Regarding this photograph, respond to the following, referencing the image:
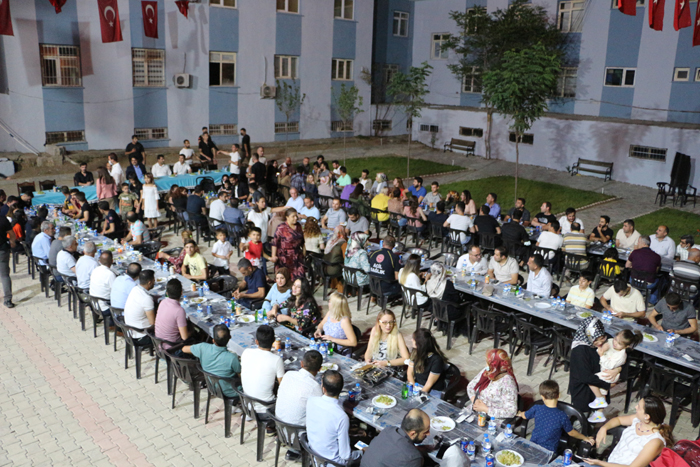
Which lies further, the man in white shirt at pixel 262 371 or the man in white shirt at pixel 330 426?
the man in white shirt at pixel 262 371

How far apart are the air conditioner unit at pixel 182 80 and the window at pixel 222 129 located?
217 cm

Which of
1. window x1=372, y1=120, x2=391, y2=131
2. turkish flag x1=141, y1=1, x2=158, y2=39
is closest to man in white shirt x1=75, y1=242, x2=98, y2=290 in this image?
turkish flag x1=141, y1=1, x2=158, y2=39

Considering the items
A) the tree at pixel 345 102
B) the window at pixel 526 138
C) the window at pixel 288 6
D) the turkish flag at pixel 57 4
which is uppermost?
the window at pixel 288 6

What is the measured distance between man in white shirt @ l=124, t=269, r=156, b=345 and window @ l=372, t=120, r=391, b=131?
82.0ft

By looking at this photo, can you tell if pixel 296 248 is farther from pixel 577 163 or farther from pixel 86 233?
pixel 577 163

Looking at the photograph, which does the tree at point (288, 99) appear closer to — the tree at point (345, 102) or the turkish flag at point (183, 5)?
the tree at point (345, 102)

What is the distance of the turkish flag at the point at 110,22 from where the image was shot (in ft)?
67.0

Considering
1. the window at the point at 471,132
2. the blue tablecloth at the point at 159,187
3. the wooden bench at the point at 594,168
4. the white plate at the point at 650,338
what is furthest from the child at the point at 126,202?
the window at the point at 471,132

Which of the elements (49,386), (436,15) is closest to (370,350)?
(49,386)

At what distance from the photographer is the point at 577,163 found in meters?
23.7

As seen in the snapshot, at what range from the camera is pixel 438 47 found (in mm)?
31359

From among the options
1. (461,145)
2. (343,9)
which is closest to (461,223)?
(461,145)

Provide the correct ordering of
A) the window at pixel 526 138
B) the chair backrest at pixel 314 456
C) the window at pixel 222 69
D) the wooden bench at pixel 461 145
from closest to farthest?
the chair backrest at pixel 314 456
the window at pixel 222 69
the window at pixel 526 138
the wooden bench at pixel 461 145

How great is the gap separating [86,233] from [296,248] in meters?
4.90
